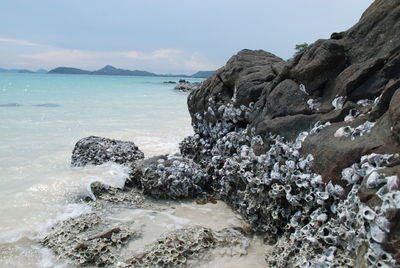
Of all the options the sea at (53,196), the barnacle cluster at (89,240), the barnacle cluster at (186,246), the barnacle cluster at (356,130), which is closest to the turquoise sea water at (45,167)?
the sea at (53,196)

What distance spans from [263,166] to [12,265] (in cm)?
337

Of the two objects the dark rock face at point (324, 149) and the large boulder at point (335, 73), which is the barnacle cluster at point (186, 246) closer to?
the dark rock face at point (324, 149)

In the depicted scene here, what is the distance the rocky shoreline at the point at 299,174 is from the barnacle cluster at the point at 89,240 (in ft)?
0.05

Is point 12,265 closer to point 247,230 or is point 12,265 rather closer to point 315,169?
point 247,230

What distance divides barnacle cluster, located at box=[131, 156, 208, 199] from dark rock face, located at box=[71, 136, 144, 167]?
1.87 m

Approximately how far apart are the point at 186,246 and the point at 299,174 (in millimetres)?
1643

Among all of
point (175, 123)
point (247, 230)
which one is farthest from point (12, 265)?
point (175, 123)

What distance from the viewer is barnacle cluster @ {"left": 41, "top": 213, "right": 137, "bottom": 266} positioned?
4113 mm

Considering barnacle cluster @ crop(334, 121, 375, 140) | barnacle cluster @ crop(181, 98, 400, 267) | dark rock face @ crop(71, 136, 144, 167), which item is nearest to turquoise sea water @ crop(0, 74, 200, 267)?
dark rock face @ crop(71, 136, 144, 167)

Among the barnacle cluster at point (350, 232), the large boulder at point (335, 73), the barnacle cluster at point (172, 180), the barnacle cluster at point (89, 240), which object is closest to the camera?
the barnacle cluster at point (350, 232)

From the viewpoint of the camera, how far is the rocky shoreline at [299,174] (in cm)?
299

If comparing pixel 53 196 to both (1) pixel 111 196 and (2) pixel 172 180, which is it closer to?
(1) pixel 111 196

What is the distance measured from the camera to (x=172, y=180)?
604 cm

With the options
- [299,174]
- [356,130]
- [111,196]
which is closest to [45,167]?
[111,196]
